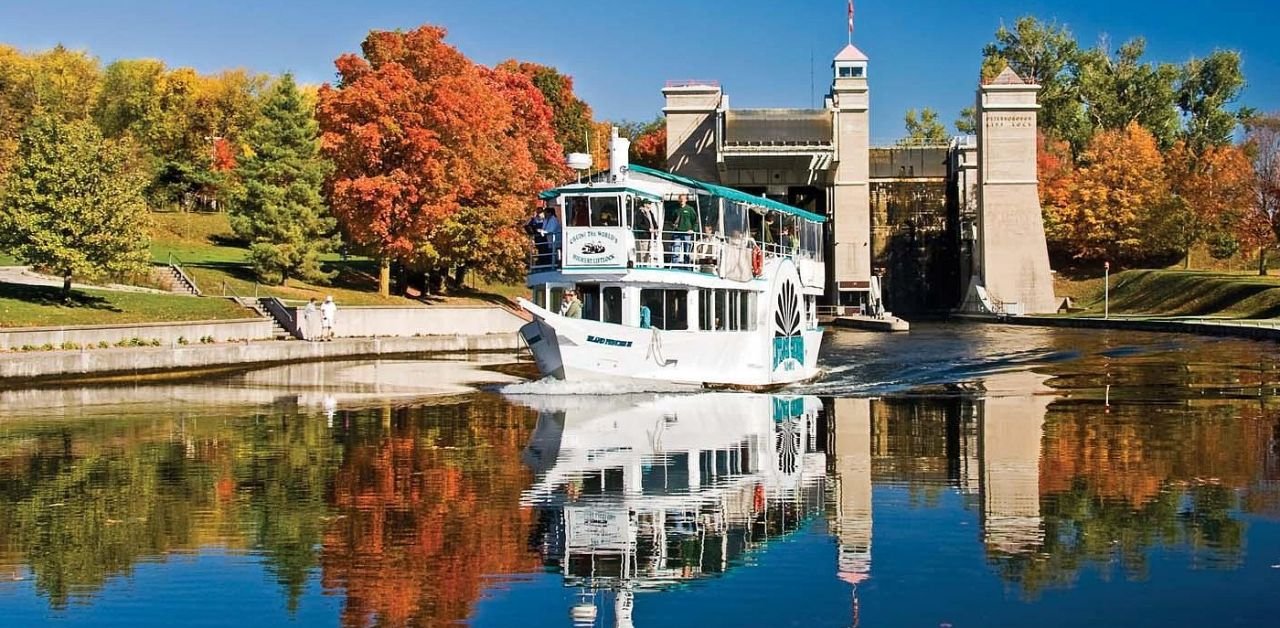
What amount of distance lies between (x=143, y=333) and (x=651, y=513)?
29916 mm

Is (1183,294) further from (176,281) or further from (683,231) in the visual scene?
(683,231)

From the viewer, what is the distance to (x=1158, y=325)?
60.0m

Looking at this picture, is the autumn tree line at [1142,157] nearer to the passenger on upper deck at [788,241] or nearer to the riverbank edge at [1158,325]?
the riverbank edge at [1158,325]

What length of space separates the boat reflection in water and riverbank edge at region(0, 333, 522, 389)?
613 inches

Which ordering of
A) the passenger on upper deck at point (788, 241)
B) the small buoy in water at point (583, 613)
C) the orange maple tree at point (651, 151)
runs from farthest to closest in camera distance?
the orange maple tree at point (651, 151) → the passenger on upper deck at point (788, 241) → the small buoy in water at point (583, 613)

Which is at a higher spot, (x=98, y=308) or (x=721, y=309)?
(x=98, y=308)

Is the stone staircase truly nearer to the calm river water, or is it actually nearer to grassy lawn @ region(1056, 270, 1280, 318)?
the calm river water

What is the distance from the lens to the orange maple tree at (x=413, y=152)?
5978cm

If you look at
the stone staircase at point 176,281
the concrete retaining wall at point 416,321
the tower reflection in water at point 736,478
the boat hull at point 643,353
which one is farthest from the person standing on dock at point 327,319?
the tower reflection in water at point 736,478

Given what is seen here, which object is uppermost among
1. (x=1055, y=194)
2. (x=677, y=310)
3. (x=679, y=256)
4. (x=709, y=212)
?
(x=1055, y=194)

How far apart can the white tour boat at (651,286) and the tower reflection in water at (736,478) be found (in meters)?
2.75

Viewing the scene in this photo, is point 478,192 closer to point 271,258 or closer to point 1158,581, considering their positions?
point 271,258

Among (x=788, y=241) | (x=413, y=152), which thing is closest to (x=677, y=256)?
(x=788, y=241)

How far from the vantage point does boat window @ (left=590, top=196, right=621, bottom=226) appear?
31266 mm
